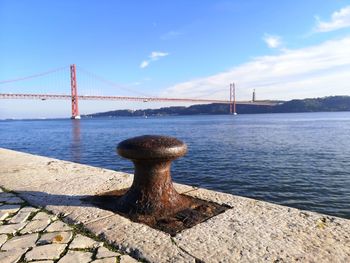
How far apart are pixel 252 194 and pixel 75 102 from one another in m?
60.0

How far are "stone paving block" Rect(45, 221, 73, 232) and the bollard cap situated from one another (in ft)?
2.51

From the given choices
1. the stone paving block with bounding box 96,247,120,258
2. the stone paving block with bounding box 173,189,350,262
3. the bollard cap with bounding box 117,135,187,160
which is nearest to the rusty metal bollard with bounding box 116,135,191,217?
the bollard cap with bounding box 117,135,187,160

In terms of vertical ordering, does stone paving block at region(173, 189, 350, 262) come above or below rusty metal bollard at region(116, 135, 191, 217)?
below

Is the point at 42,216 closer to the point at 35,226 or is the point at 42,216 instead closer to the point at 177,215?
the point at 35,226

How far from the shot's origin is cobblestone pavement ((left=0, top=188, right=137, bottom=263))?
83.1 inches

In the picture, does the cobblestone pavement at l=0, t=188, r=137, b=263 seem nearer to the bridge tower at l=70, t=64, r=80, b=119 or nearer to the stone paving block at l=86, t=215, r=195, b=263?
the stone paving block at l=86, t=215, r=195, b=263

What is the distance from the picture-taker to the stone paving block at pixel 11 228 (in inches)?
101

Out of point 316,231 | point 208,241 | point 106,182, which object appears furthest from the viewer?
point 106,182

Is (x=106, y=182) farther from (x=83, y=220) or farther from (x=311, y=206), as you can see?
(x=311, y=206)

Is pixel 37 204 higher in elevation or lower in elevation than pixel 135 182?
lower

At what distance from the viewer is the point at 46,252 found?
7.18 feet

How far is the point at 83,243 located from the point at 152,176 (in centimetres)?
90

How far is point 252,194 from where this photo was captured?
24.4 ft

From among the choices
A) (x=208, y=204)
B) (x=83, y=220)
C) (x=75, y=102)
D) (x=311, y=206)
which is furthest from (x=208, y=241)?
(x=75, y=102)
